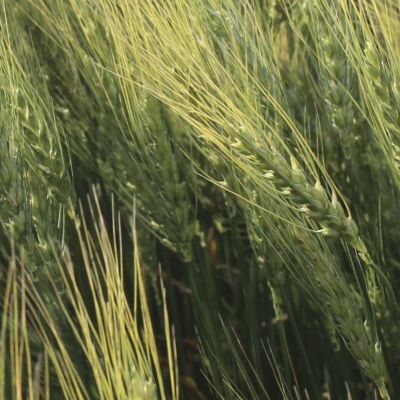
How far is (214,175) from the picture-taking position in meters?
1.30

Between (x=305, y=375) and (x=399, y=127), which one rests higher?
(x=399, y=127)

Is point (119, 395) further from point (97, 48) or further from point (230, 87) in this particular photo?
point (97, 48)

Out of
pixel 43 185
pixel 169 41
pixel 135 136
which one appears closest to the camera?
pixel 169 41

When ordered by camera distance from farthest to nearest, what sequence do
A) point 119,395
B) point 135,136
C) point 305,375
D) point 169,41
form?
point 305,375, point 135,136, point 169,41, point 119,395

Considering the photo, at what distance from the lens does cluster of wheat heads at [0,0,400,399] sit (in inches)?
39.2

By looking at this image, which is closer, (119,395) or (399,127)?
(119,395)

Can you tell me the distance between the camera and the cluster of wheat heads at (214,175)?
3.26 ft

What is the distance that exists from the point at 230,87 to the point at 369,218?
0.41 meters

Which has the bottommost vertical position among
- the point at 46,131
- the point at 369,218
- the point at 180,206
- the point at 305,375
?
the point at 305,375

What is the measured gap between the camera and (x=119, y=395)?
0.69 m

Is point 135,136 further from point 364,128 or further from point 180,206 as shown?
point 364,128

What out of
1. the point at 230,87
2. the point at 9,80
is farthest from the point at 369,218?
the point at 9,80

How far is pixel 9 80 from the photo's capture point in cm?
106

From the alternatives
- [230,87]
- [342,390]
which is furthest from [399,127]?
[342,390]
